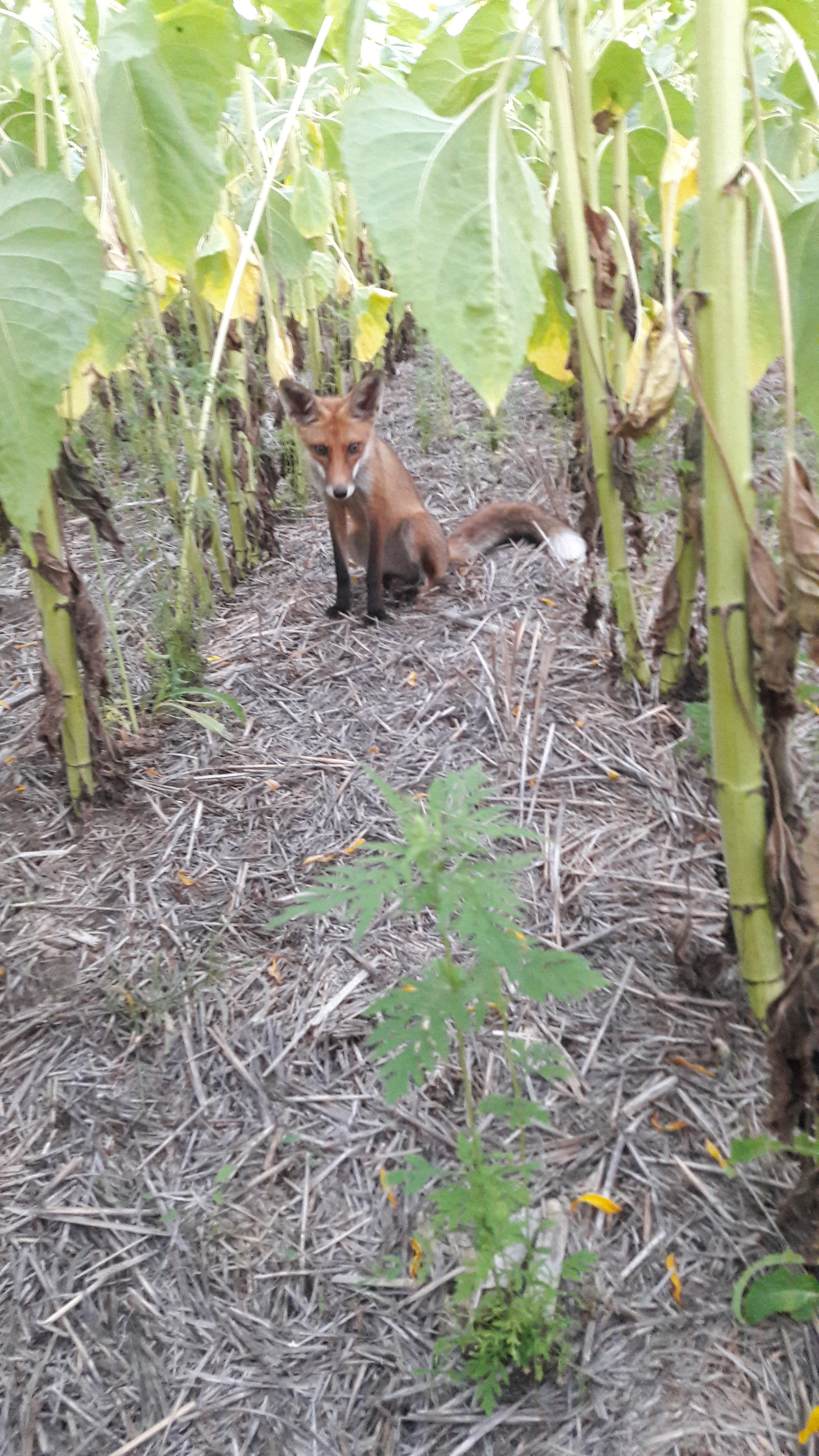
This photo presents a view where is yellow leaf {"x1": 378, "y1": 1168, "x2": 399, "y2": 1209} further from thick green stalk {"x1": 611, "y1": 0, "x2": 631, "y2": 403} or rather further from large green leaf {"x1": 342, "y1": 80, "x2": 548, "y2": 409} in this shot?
thick green stalk {"x1": 611, "y1": 0, "x2": 631, "y2": 403}

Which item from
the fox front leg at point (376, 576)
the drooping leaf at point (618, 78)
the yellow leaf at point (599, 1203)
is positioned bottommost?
the yellow leaf at point (599, 1203)

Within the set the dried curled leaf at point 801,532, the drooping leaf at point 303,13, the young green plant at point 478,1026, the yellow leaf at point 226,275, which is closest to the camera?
the dried curled leaf at point 801,532

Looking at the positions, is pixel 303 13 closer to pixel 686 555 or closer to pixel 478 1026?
pixel 686 555

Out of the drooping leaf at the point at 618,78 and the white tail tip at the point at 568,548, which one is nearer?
the drooping leaf at the point at 618,78

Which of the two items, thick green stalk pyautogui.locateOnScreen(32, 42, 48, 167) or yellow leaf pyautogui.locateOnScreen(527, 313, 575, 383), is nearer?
thick green stalk pyautogui.locateOnScreen(32, 42, 48, 167)

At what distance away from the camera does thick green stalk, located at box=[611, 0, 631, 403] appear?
197 centimetres

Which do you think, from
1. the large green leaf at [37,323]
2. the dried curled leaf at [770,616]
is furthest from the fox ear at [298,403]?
the dried curled leaf at [770,616]

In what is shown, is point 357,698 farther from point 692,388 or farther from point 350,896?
point 692,388

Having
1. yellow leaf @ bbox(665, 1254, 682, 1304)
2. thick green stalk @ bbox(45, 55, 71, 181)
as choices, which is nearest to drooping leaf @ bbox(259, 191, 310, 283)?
thick green stalk @ bbox(45, 55, 71, 181)

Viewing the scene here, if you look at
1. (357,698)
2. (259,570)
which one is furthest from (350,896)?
(259,570)

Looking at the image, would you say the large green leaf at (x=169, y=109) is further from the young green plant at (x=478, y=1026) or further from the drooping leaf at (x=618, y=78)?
the young green plant at (x=478, y=1026)

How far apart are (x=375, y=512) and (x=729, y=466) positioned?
2356 millimetres

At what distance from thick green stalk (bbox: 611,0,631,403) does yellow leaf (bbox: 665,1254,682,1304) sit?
5.18 feet

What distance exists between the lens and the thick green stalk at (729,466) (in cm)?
A: 94
